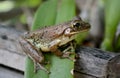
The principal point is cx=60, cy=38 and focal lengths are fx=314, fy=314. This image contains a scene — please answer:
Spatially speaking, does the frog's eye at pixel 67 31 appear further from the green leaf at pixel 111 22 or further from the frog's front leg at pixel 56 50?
the green leaf at pixel 111 22

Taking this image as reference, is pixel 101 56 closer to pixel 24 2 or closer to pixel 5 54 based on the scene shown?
pixel 5 54

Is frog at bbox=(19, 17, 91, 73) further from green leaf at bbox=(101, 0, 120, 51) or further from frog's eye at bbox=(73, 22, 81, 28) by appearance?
green leaf at bbox=(101, 0, 120, 51)

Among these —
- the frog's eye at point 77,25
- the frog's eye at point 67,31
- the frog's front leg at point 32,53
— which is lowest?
the frog's front leg at point 32,53

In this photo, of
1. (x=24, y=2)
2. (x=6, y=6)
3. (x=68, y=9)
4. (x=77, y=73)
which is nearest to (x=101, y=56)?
(x=77, y=73)

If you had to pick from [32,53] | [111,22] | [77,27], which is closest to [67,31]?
[77,27]

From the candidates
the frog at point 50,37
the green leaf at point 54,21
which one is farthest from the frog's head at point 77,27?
the green leaf at point 54,21
